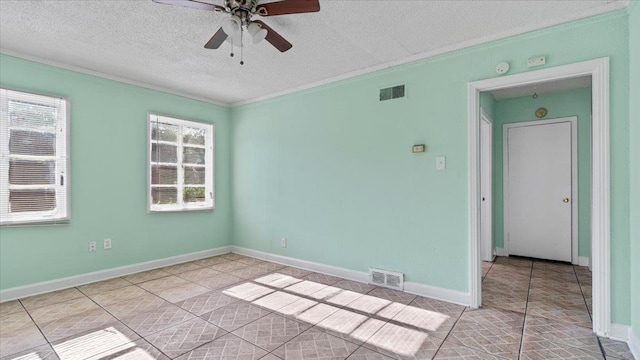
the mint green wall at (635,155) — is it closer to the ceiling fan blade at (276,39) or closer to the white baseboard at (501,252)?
the ceiling fan blade at (276,39)

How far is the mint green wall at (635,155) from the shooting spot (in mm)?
2119

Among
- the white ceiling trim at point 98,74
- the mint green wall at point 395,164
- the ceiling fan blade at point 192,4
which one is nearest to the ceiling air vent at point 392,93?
the mint green wall at point 395,164

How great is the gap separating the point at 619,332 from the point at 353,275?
2.40 meters

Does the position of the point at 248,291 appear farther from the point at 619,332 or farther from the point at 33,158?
the point at 619,332

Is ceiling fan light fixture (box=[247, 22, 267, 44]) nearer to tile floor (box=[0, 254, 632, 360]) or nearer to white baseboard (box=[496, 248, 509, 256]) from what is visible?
Result: tile floor (box=[0, 254, 632, 360])

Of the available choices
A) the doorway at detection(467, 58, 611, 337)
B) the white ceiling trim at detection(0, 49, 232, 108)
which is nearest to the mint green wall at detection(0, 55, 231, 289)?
the white ceiling trim at detection(0, 49, 232, 108)

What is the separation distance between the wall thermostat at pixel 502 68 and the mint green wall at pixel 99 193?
4.21 m

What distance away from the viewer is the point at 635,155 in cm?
218

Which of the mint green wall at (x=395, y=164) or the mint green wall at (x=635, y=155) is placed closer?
the mint green wall at (x=635, y=155)

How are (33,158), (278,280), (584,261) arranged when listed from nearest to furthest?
1. (33,158)
2. (278,280)
3. (584,261)

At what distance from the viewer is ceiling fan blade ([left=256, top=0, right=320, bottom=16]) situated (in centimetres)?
199

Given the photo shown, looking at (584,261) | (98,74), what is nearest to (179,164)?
(98,74)

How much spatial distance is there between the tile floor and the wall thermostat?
224cm

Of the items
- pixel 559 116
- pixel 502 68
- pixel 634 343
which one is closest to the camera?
pixel 634 343
